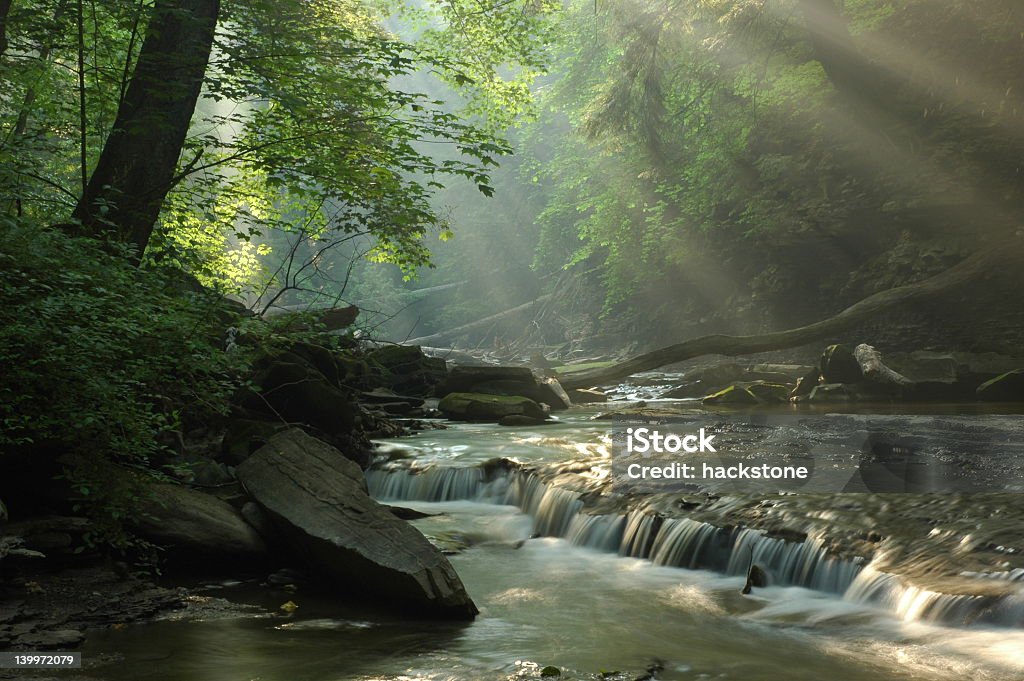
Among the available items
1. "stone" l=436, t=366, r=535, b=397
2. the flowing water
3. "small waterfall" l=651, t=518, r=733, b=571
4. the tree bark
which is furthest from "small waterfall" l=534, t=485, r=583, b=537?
"stone" l=436, t=366, r=535, b=397

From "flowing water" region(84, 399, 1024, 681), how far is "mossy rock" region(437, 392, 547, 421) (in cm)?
709

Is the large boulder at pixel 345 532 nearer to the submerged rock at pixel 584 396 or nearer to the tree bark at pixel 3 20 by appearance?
the tree bark at pixel 3 20

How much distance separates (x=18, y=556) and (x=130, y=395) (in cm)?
128

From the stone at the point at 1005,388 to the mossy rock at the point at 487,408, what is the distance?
8452 millimetres

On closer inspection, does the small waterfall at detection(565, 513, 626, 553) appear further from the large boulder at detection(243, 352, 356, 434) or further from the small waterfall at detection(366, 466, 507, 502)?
the large boulder at detection(243, 352, 356, 434)

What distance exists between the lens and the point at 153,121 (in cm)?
827

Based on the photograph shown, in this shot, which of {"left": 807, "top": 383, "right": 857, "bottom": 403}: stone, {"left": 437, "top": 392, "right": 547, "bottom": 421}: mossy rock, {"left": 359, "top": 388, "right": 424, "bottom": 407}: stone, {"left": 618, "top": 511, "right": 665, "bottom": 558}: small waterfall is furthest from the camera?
{"left": 807, "top": 383, "right": 857, "bottom": 403}: stone

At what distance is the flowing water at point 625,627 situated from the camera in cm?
500

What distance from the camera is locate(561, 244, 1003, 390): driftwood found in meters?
18.0

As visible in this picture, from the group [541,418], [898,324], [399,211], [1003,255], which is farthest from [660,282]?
[399,211]

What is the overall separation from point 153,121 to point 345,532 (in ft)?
14.9

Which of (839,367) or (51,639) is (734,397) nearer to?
(839,367)

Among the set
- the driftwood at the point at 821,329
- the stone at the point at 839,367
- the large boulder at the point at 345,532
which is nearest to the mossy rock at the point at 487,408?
the driftwood at the point at 821,329

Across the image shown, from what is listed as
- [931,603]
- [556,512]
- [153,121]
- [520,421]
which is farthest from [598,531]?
[520,421]
